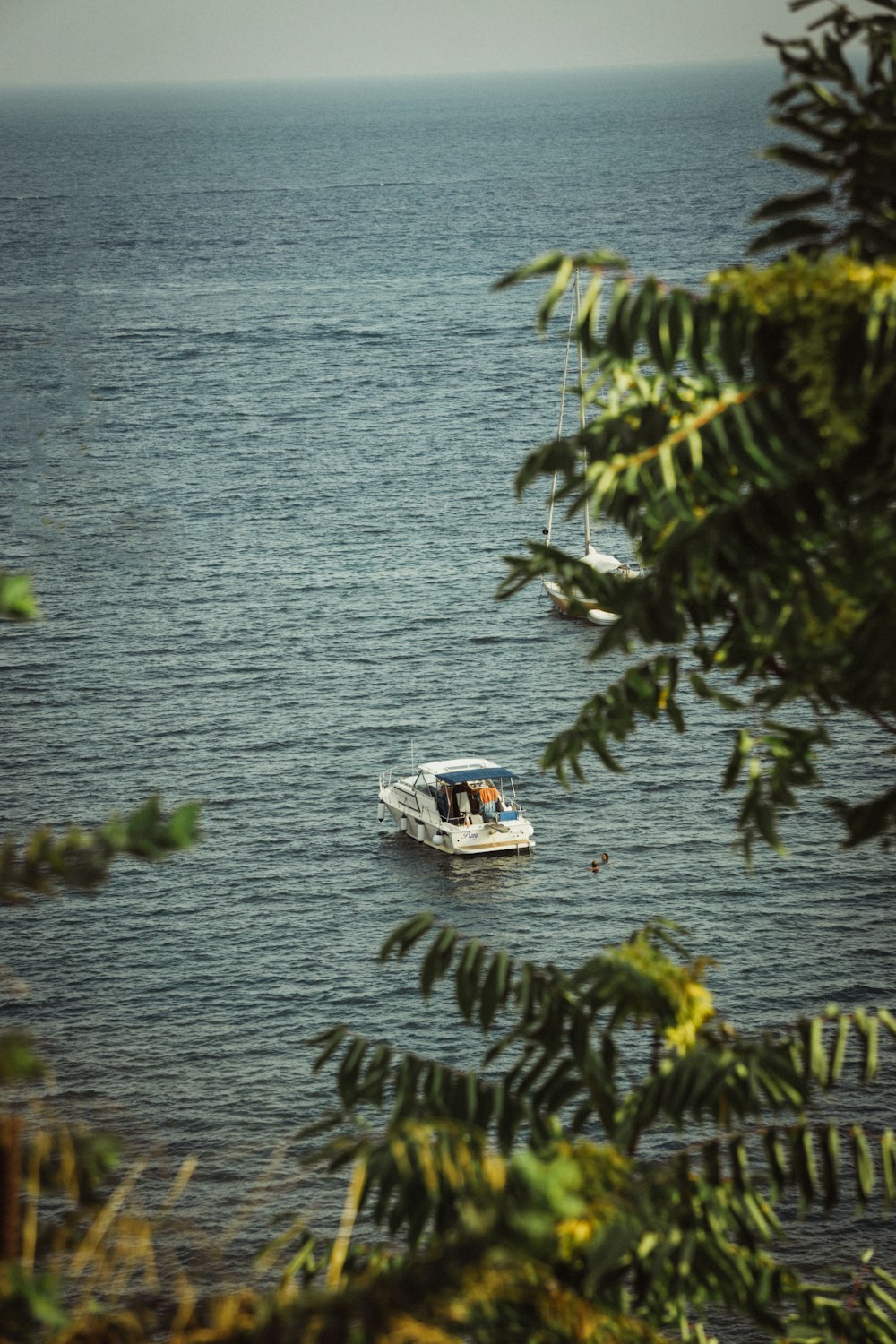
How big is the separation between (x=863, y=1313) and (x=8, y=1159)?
5.36 meters

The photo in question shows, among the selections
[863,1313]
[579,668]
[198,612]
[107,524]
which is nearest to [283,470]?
[107,524]

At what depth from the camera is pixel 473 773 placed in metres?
63.1

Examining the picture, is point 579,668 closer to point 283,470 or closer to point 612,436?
point 283,470

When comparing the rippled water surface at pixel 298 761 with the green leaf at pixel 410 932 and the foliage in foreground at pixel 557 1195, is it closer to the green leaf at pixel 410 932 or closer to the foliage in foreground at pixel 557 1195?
the green leaf at pixel 410 932

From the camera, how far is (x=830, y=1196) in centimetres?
707

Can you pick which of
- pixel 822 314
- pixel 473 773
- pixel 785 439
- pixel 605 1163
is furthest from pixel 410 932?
pixel 473 773

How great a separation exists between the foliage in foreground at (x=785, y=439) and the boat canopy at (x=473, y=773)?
180ft

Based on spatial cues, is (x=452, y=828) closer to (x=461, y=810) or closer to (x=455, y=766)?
(x=461, y=810)

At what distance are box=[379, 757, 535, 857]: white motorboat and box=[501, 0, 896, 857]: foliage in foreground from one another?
54.5 m

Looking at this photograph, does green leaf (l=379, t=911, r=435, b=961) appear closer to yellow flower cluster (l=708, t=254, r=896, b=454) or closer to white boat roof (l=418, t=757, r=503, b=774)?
yellow flower cluster (l=708, t=254, r=896, b=454)

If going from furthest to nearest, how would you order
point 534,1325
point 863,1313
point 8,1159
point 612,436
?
point 863,1313
point 612,436
point 534,1325
point 8,1159

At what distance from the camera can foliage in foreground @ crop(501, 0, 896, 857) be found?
5910 millimetres

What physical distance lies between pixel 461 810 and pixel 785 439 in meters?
57.4

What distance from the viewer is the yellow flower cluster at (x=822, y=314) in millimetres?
5746
